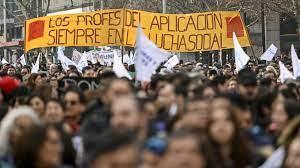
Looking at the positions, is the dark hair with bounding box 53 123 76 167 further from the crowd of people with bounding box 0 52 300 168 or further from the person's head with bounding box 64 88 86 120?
the person's head with bounding box 64 88 86 120

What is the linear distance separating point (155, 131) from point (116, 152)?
279 centimetres

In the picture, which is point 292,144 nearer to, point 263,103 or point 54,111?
point 54,111

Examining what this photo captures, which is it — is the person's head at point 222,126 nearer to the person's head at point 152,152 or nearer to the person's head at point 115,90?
the person's head at point 152,152

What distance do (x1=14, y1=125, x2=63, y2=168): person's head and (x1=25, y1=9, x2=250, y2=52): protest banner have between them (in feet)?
55.9

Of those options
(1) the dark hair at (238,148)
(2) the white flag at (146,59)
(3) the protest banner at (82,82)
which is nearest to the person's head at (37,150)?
(1) the dark hair at (238,148)

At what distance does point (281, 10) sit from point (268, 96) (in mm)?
26131

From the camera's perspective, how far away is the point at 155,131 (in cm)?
758

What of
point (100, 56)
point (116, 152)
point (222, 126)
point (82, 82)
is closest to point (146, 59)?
point (82, 82)

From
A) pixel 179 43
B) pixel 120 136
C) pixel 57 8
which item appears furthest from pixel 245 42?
pixel 57 8

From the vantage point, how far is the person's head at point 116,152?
15.5ft

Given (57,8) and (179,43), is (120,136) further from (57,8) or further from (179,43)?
(57,8)

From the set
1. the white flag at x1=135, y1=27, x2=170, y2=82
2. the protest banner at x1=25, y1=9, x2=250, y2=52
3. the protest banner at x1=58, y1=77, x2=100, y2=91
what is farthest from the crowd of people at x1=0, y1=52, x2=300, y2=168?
the protest banner at x1=25, y1=9, x2=250, y2=52

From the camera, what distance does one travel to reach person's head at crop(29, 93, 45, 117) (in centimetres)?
983

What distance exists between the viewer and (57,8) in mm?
72312
